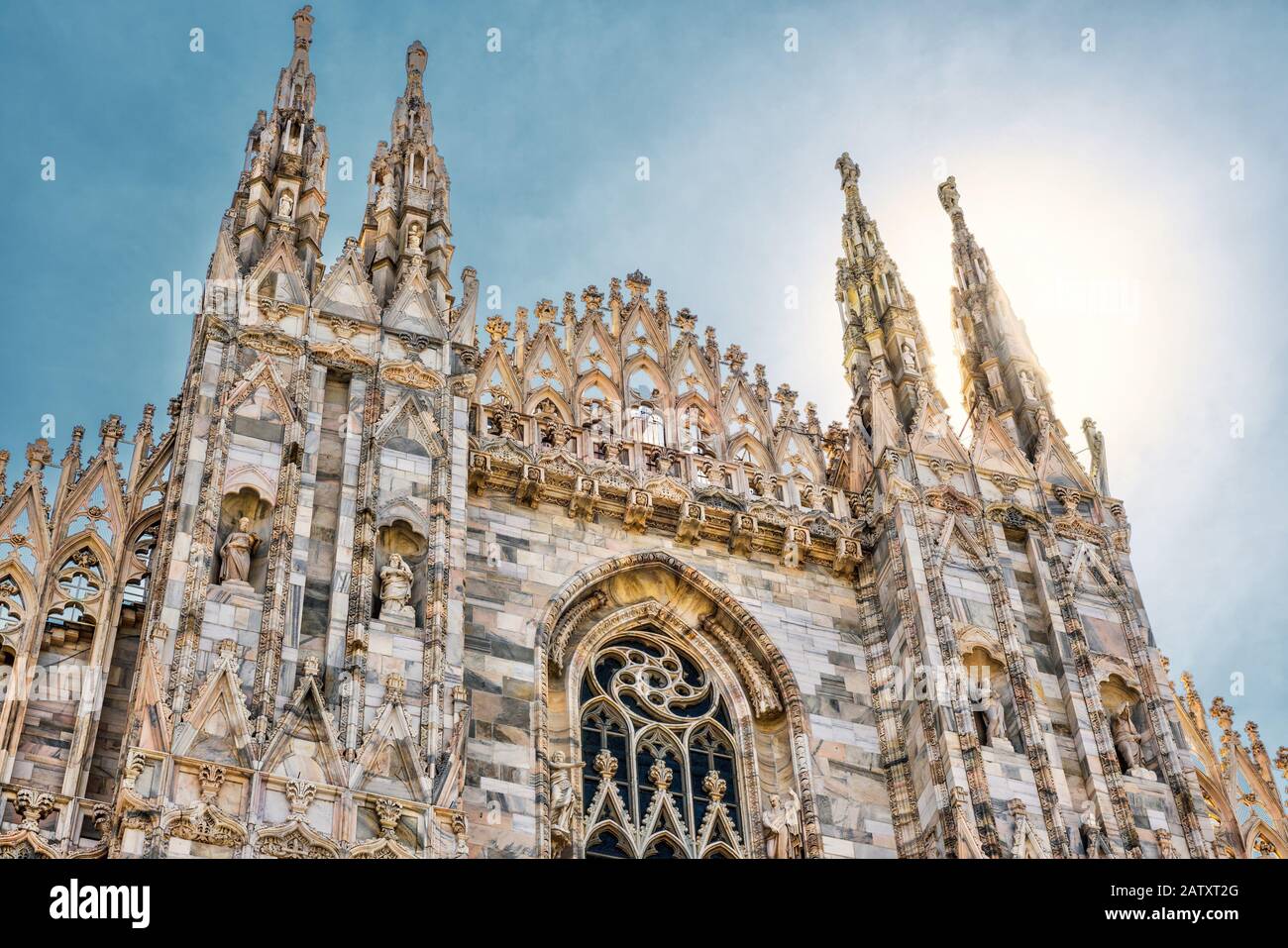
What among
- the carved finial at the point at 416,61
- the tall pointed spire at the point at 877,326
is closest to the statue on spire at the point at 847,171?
the tall pointed spire at the point at 877,326

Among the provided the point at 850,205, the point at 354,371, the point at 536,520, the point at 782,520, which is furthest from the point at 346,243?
the point at 850,205

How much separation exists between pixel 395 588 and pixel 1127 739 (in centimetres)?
808

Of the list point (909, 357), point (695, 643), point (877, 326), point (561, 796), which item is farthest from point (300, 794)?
point (877, 326)

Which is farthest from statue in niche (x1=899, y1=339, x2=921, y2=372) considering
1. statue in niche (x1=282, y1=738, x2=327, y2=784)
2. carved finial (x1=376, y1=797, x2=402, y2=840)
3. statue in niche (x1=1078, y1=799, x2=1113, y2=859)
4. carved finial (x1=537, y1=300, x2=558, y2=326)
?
statue in niche (x1=282, y1=738, x2=327, y2=784)

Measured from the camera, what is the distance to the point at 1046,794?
62.5ft

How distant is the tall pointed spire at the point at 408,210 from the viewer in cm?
2169

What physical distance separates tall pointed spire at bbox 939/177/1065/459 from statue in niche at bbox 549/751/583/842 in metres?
8.20

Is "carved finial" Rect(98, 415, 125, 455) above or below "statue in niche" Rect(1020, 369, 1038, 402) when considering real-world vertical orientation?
below

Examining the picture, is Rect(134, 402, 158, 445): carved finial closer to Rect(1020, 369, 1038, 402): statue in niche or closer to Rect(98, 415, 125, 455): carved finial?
Rect(98, 415, 125, 455): carved finial

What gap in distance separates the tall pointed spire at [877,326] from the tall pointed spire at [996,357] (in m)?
0.80

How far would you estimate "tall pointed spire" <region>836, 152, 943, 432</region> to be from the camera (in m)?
23.9
